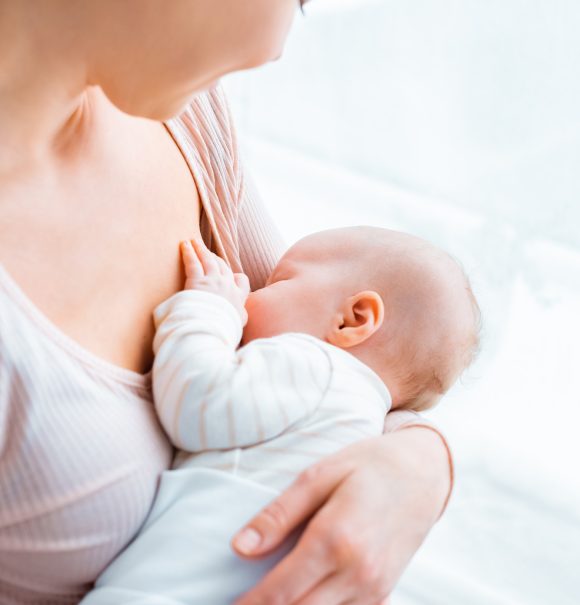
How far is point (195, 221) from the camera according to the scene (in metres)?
1.18

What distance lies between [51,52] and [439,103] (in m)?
1.44

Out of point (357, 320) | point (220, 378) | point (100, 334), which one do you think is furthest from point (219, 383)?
point (357, 320)

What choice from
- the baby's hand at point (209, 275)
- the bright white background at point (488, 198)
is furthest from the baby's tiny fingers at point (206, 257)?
the bright white background at point (488, 198)

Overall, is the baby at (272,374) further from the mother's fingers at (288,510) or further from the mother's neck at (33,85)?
the mother's neck at (33,85)

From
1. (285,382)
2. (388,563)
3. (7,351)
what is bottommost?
(388,563)

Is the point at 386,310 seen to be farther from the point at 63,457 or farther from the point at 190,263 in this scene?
the point at 63,457

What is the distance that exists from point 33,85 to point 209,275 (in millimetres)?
294

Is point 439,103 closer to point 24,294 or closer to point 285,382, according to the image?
point 285,382

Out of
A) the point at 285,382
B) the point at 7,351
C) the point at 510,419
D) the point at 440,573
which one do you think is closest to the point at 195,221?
the point at 285,382

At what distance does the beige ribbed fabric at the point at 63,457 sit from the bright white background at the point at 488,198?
107 cm

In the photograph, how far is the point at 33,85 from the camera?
93 cm

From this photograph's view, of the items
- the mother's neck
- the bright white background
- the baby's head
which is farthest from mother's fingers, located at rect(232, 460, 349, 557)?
the bright white background

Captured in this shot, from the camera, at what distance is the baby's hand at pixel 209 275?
109cm

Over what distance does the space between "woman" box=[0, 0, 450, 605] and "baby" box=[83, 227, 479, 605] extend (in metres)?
0.04
